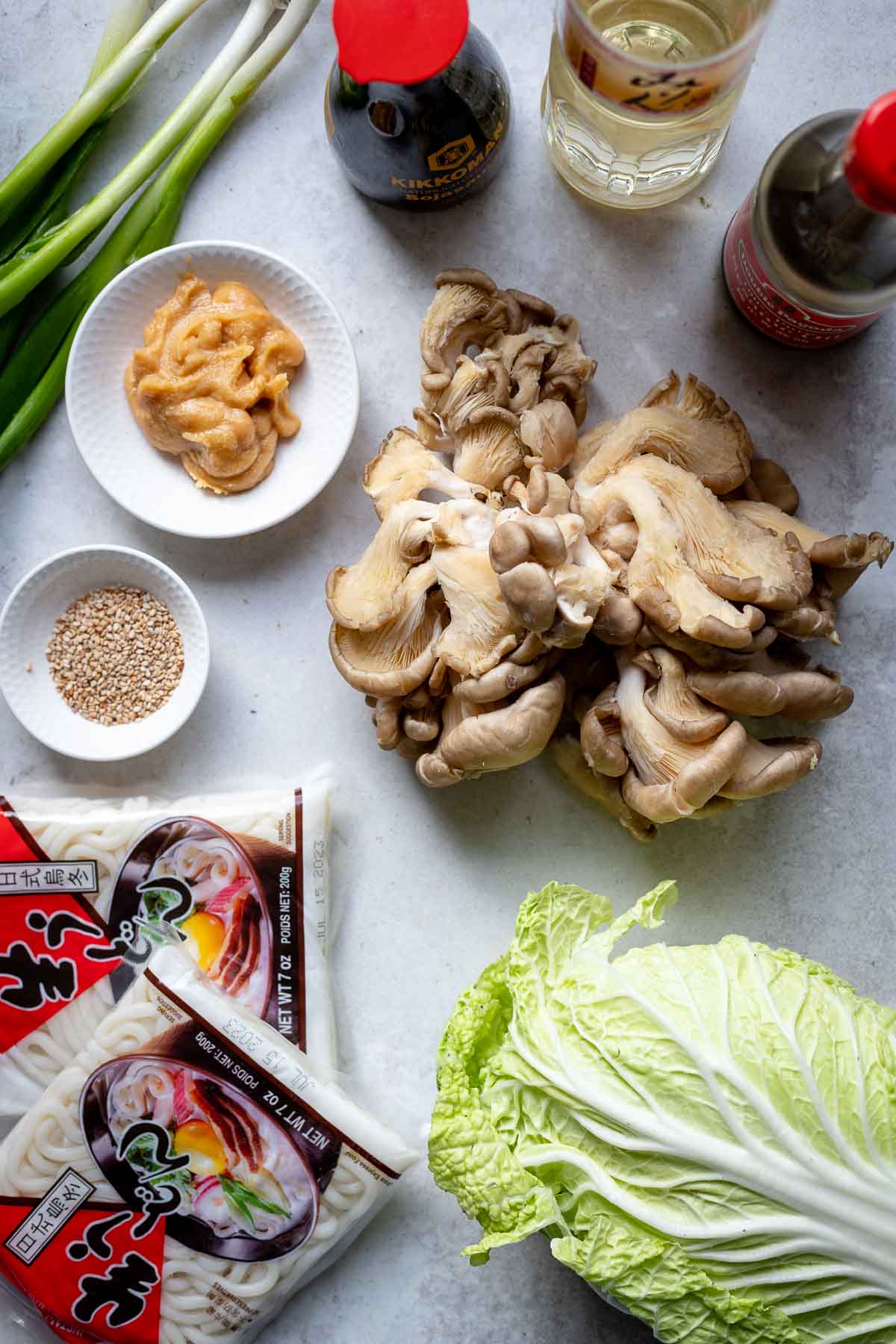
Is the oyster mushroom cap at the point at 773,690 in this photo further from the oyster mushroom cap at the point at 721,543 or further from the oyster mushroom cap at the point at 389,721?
the oyster mushroom cap at the point at 389,721

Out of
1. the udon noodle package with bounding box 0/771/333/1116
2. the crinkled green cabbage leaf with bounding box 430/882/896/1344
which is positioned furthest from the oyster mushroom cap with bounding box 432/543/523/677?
the crinkled green cabbage leaf with bounding box 430/882/896/1344

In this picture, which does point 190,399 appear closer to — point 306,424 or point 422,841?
point 306,424

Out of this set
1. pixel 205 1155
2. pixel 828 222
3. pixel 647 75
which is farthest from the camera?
pixel 205 1155

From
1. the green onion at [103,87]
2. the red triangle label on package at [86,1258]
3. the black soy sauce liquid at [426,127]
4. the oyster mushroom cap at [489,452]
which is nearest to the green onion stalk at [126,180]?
the green onion at [103,87]

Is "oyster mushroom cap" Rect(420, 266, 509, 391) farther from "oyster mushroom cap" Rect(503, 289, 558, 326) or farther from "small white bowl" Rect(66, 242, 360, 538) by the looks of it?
"small white bowl" Rect(66, 242, 360, 538)

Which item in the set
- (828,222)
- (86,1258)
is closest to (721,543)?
(828,222)

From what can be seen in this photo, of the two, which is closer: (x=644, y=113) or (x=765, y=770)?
(x=644, y=113)

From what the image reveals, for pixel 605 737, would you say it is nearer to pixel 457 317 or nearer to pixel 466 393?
pixel 466 393
